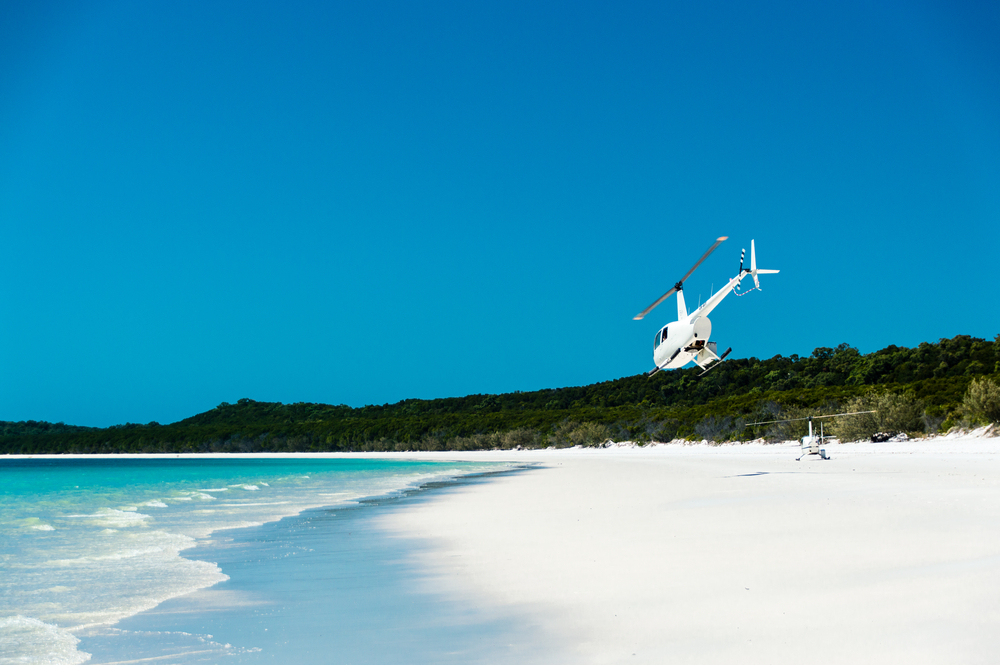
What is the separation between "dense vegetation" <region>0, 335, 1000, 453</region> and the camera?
41750mm

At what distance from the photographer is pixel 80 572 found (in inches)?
324

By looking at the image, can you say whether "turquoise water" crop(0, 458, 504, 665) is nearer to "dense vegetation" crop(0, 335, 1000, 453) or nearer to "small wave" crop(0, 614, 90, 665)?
"small wave" crop(0, 614, 90, 665)

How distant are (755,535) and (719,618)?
151 inches

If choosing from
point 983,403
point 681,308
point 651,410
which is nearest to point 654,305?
point 681,308

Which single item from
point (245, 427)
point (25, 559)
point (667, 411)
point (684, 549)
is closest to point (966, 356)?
point (667, 411)

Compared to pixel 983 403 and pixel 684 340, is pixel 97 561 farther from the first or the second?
pixel 983 403

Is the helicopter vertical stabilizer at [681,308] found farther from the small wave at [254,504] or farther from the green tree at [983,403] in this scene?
the small wave at [254,504]

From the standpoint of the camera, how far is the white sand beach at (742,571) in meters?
4.30

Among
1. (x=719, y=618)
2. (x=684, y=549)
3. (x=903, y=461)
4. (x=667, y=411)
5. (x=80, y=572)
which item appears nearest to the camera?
(x=719, y=618)

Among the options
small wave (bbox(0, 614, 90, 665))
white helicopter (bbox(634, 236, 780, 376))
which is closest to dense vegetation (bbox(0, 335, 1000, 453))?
white helicopter (bbox(634, 236, 780, 376))

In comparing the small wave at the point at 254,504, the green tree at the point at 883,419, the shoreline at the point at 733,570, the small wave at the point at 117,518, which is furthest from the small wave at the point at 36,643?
the green tree at the point at 883,419

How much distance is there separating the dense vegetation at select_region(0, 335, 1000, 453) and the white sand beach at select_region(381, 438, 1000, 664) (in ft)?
78.2

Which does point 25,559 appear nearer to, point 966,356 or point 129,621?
point 129,621

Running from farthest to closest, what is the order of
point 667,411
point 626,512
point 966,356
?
point 667,411
point 966,356
point 626,512
